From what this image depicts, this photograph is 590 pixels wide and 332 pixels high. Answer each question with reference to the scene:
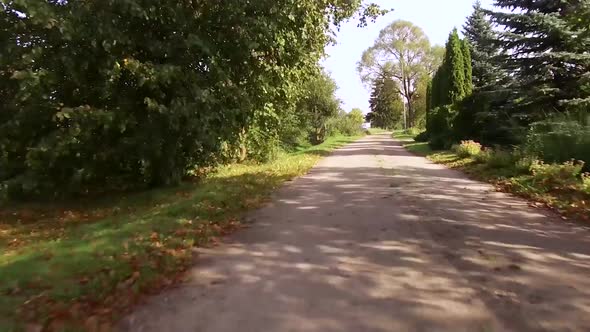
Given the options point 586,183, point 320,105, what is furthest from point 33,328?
point 320,105

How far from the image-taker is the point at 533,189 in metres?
10.1

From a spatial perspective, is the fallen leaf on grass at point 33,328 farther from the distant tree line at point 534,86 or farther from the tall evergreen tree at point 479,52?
the tall evergreen tree at point 479,52

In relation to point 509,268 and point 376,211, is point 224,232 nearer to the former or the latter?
point 376,211

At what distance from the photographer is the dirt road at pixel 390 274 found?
408cm

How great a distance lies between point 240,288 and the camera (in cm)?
495

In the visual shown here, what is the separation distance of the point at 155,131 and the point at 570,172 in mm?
8560

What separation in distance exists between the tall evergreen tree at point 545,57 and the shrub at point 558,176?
6792 millimetres

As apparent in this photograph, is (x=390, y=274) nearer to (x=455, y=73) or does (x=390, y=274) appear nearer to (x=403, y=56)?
(x=455, y=73)

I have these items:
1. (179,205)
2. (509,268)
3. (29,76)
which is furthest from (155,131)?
(509,268)

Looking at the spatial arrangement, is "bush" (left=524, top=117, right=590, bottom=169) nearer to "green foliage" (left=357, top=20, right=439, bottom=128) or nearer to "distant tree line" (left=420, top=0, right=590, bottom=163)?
"distant tree line" (left=420, top=0, right=590, bottom=163)

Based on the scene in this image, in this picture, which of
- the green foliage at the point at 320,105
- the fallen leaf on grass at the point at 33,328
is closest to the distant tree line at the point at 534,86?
the fallen leaf on grass at the point at 33,328

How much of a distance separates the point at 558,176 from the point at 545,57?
860cm

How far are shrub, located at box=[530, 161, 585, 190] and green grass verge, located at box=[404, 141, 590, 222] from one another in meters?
0.05

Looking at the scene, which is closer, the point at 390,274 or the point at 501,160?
the point at 390,274
